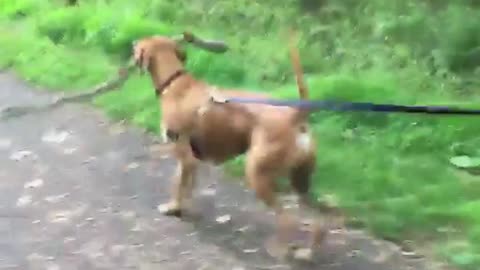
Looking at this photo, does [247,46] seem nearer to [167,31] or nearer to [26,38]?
[167,31]

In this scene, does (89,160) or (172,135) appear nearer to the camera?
(172,135)

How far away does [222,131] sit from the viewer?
530cm

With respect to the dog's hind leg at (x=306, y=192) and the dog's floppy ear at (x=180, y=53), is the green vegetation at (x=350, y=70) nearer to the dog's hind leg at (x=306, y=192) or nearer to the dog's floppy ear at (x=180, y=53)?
the dog's hind leg at (x=306, y=192)

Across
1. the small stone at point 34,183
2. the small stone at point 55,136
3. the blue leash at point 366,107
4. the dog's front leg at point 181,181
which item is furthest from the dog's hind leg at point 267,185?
the small stone at point 55,136

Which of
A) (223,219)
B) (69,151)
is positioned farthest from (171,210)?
(69,151)

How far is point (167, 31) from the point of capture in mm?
9250

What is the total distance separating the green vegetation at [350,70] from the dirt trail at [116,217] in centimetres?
36

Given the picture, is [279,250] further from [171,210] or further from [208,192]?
[208,192]

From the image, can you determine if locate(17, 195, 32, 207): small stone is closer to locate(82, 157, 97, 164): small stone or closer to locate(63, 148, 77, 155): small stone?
locate(82, 157, 97, 164): small stone

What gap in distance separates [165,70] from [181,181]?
0.74 m

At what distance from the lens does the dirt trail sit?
5.24m

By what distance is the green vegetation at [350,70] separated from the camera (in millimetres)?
5719

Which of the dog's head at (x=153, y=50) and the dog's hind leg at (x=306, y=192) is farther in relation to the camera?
the dog's head at (x=153, y=50)

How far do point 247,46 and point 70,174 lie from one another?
10.1 feet
